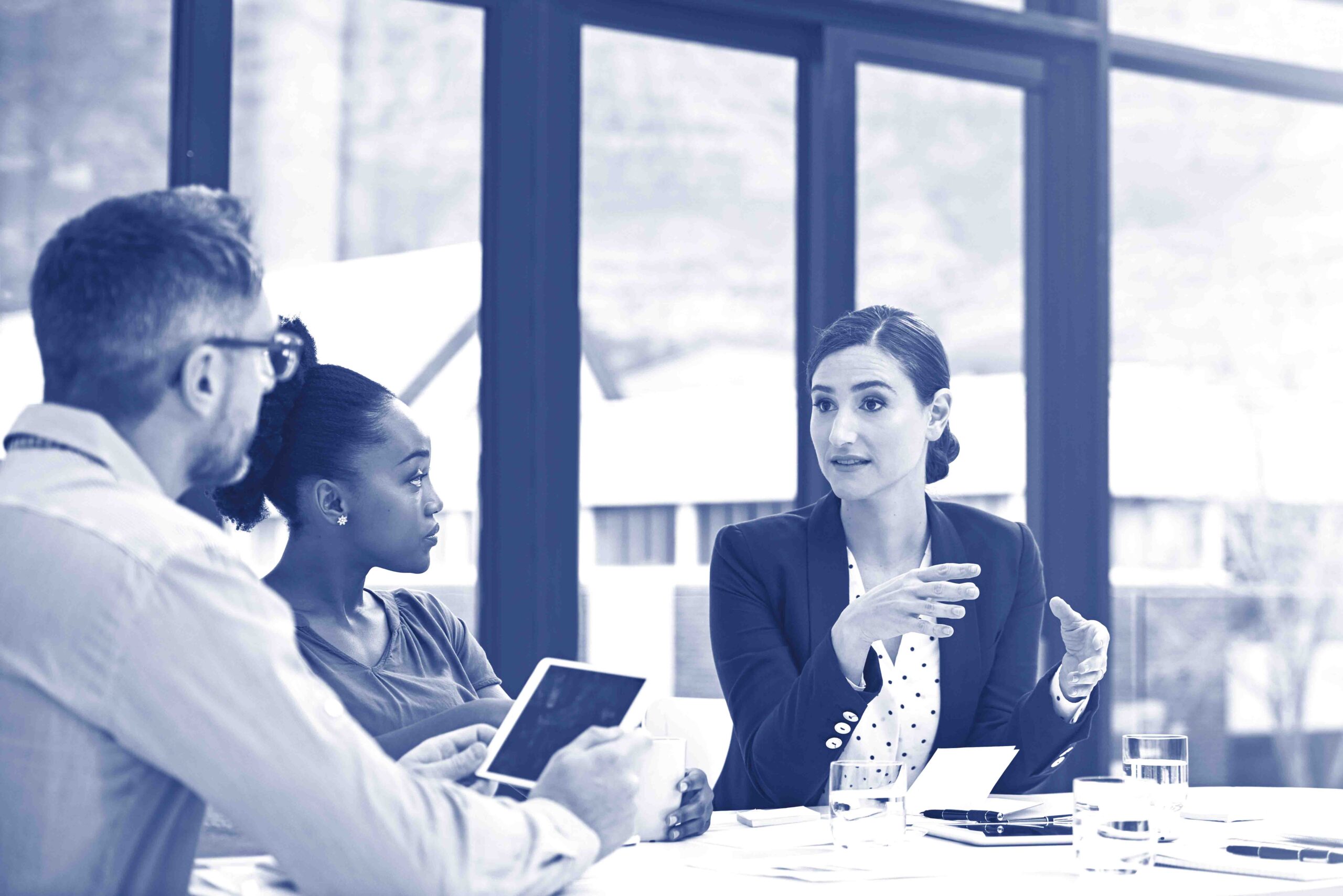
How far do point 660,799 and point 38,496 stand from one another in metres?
0.92

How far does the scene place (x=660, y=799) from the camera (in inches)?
74.6

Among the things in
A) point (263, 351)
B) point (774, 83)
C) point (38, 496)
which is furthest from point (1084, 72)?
point (38, 496)

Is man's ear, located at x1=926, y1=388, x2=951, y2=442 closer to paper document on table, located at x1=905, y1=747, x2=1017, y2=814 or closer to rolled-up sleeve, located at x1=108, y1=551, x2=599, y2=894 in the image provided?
paper document on table, located at x1=905, y1=747, x2=1017, y2=814

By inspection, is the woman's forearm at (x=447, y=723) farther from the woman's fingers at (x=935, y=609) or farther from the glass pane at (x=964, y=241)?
the glass pane at (x=964, y=241)

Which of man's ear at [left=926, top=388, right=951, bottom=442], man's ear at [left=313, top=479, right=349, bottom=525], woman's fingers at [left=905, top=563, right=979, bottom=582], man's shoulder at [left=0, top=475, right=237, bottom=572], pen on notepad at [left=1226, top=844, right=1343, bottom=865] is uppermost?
man's ear at [left=926, top=388, right=951, bottom=442]

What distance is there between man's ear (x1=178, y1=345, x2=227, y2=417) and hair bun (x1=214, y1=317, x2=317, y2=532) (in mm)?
853

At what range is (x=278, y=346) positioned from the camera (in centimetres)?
148

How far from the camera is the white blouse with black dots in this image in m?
2.51

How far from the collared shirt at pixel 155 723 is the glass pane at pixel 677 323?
7.71 ft

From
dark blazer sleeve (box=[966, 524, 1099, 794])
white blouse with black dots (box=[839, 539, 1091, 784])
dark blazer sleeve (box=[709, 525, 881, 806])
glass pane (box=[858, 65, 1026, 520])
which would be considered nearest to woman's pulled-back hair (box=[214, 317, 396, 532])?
dark blazer sleeve (box=[709, 525, 881, 806])

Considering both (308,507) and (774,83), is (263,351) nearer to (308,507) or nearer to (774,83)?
(308,507)

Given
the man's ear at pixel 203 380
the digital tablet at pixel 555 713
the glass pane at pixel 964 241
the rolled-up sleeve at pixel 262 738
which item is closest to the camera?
the rolled-up sleeve at pixel 262 738

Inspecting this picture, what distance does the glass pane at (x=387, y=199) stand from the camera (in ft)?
10.8

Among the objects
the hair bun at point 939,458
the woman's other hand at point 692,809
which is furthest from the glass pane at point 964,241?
the woman's other hand at point 692,809
